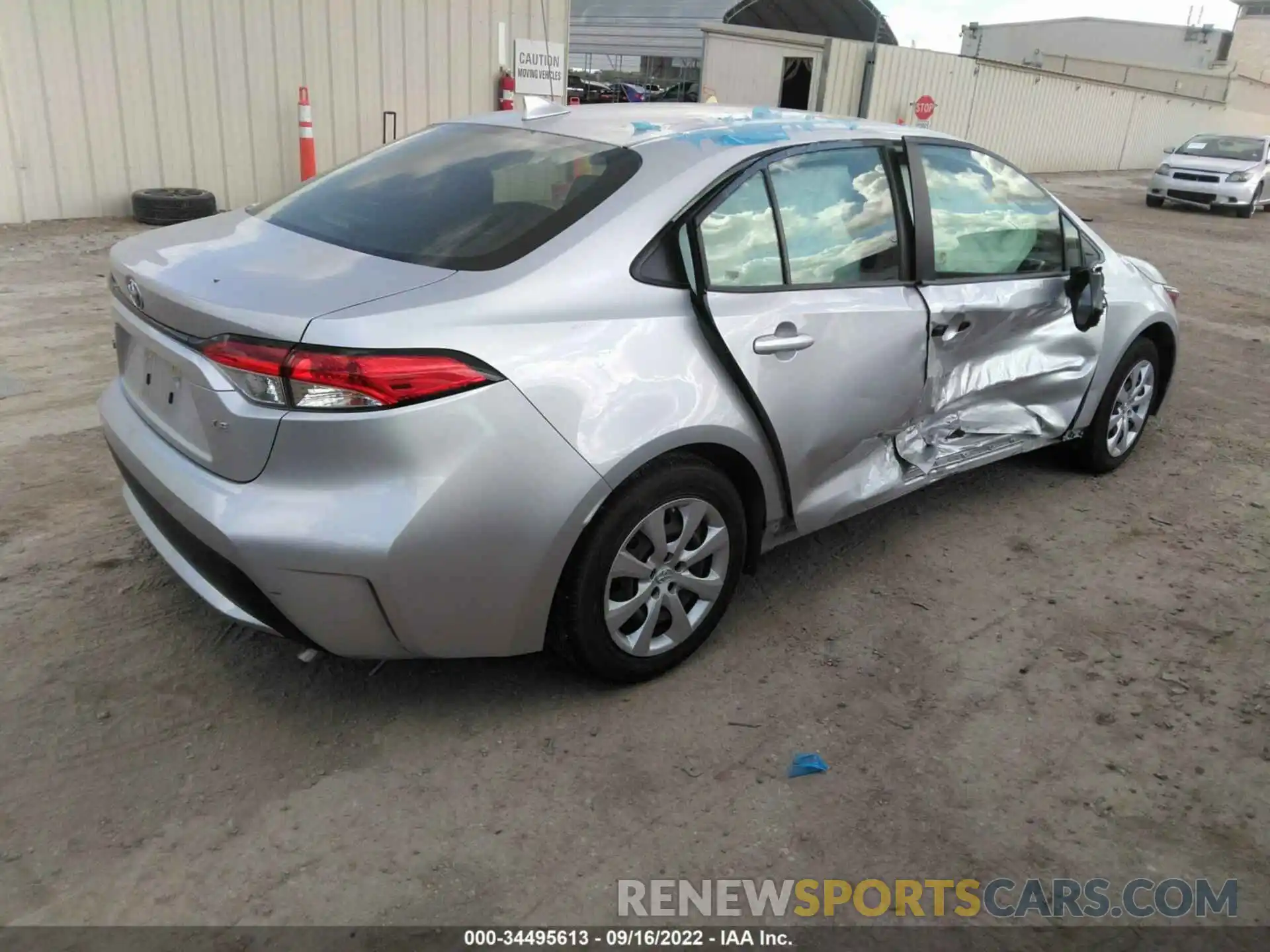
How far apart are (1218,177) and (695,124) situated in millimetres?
19174

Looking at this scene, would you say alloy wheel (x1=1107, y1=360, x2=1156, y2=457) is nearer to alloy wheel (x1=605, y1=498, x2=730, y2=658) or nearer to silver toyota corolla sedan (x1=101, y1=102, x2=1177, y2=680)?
silver toyota corolla sedan (x1=101, y1=102, x2=1177, y2=680)

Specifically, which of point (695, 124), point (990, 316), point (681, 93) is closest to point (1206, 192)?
point (681, 93)

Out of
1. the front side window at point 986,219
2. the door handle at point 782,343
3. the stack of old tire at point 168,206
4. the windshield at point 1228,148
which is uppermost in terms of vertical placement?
the front side window at point 986,219

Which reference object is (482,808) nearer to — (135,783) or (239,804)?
(239,804)

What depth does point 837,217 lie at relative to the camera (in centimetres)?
339

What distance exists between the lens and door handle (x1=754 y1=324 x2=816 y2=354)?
3.02 metres

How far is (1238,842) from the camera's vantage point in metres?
2.61

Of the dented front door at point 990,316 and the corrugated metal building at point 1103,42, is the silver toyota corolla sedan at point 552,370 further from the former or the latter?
the corrugated metal building at point 1103,42

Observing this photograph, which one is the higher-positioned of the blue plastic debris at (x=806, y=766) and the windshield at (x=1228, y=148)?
the windshield at (x=1228, y=148)

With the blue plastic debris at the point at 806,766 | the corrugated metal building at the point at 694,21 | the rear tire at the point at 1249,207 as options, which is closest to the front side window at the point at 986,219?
the blue plastic debris at the point at 806,766

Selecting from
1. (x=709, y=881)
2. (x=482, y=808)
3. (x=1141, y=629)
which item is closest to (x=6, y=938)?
(x=482, y=808)

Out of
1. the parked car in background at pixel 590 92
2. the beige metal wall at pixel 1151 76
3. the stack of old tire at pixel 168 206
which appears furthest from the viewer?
the beige metal wall at pixel 1151 76

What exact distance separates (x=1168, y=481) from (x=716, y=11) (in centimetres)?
2790

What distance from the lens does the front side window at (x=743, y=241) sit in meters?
2.98
